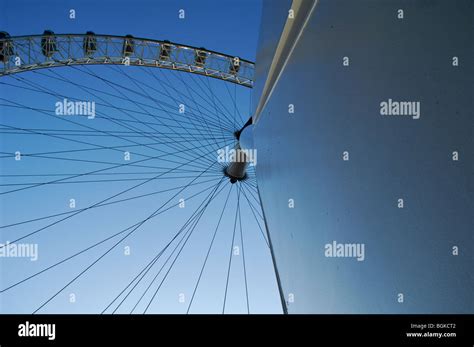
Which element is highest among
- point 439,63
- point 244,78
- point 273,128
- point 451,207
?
point 244,78

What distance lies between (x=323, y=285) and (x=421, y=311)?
92cm

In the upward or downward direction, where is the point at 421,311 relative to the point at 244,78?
downward

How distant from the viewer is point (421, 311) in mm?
1121

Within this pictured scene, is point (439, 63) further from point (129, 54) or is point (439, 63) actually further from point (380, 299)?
point (129, 54)

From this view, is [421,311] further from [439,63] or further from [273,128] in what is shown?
[273,128]

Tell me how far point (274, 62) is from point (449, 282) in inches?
123

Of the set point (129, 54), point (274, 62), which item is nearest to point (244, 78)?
point (129, 54)

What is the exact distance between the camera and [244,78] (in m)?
18.9
